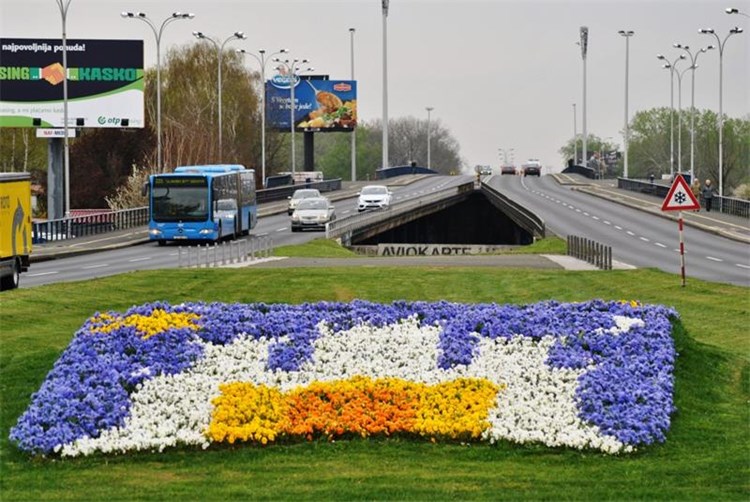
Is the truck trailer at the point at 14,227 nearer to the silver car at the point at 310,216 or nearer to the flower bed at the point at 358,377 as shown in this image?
the flower bed at the point at 358,377

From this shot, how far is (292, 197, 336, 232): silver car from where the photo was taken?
232 feet

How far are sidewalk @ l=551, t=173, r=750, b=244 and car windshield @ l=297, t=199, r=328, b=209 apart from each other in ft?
53.1

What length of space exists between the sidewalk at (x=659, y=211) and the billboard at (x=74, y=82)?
29729 millimetres

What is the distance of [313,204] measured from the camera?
72125mm

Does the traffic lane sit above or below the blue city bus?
below

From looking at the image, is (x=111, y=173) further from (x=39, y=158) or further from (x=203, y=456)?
(x=203, y=456)

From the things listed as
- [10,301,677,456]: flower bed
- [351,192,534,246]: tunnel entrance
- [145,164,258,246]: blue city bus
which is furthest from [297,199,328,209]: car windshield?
[10,301,677,456]: flower bed

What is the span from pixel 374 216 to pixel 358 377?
56778mm

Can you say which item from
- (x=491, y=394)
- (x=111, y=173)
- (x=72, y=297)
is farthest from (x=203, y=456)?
(x=111, y=173)

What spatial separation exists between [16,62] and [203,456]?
71.1 metres

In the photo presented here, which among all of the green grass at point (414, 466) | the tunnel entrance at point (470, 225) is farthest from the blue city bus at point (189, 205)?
the green grass at point (414, 466)

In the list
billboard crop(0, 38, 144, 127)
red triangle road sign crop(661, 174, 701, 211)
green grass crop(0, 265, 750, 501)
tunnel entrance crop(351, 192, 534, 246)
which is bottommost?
tunnel entrance crop(351, 192, 534, 246)

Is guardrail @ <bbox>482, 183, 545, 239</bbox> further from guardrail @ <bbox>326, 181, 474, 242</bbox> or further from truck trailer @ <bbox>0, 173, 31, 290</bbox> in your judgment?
truck trailer @ <bbox>0, 173, 31, 290</bbox>

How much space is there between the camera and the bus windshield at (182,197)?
59.1 m
